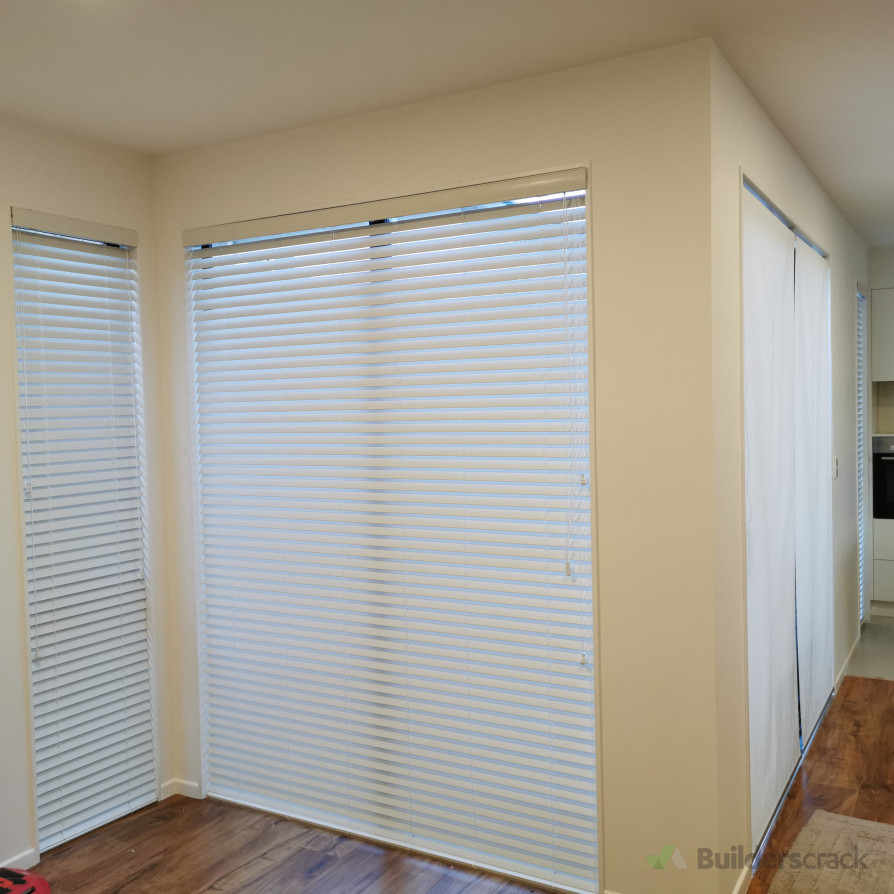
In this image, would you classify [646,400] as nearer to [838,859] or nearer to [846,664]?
[838,859]

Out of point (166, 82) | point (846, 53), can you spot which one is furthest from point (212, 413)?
point (846, 53)

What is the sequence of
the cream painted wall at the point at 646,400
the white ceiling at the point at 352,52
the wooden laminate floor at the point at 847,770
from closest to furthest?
the white ceiling at the point at 352,52 → the cream painted wall at the point at 646,400 → the wooden laminate floor at the point at 847,770

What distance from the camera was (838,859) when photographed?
2998 millimetres

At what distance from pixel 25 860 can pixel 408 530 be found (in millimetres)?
1777

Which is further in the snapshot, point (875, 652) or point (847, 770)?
point (875, 652)

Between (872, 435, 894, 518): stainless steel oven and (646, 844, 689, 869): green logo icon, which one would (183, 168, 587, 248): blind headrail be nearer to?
(646, 844, 689, 869): green logo icon

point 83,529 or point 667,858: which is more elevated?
point 83,529

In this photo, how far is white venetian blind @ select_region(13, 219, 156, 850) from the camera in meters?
3.15

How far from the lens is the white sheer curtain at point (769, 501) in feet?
9.57

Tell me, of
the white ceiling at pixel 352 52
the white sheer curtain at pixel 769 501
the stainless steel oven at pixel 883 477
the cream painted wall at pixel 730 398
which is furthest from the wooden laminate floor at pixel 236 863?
the stainless steel oven at pixel 883 477

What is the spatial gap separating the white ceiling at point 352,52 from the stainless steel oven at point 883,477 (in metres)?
3.69

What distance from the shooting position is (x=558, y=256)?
109 inches

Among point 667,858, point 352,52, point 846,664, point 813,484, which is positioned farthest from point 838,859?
point 352,52

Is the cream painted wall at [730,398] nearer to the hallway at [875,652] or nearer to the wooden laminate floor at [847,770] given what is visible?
the wooden laminate floor at [847,770]
